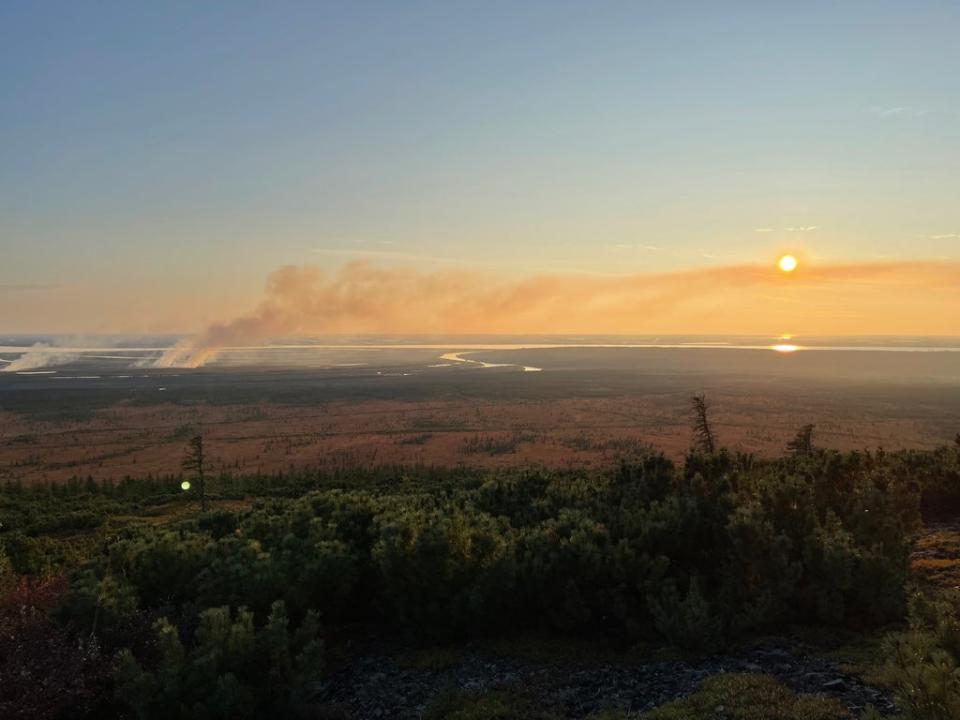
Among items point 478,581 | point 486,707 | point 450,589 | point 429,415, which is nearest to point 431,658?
point 450,589

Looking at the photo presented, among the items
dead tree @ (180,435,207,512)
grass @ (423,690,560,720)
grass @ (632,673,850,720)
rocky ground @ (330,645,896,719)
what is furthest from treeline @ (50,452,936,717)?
dead tree @ (180,435,207,512)

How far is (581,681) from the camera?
983cm

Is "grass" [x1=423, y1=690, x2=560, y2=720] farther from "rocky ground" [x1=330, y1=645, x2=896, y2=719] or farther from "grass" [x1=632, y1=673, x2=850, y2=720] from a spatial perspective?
"grass" [x1=632, y1=673, x2=850, y2=720]

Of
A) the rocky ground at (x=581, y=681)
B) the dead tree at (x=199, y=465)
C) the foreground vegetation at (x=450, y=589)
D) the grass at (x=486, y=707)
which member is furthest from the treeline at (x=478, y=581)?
the dead tree at (x=199, y=465)

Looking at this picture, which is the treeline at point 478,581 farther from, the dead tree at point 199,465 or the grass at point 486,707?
the dead tree at point 199,465

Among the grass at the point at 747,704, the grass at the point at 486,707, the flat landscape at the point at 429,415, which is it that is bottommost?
the flat landscape at the point at 429,415

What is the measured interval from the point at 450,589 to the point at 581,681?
10.0 feet

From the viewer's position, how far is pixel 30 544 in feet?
66.6

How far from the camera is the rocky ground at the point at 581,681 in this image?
881cm

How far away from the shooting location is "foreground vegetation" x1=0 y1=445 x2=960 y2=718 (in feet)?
28.5

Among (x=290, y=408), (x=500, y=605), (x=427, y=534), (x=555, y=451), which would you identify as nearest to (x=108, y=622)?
(x=427, y=534)

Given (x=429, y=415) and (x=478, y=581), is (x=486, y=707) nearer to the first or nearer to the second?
(x=478, y=581)

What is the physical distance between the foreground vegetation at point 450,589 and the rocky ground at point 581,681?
20.3 inches

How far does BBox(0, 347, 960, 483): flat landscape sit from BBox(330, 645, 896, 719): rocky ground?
4379 centimetres
